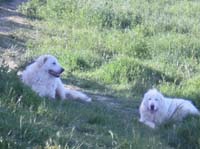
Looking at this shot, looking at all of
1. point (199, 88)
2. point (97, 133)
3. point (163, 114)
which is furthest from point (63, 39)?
point (97, 133)

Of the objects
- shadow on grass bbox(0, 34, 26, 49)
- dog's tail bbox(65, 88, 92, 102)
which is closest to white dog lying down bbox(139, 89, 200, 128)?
dog's tail bbox(65, 88, 92, 102)

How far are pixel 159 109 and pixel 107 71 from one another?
3162 millimetres

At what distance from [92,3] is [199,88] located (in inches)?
336

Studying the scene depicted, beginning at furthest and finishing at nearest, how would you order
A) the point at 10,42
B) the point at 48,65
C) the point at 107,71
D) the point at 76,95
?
1. the point at 10,42
2. the point at 107,71
3. the point at 76,95
4. the point at 48,65

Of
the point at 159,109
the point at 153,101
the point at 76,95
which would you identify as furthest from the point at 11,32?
the point at 153,101

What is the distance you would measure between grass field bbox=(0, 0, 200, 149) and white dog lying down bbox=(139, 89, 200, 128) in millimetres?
268

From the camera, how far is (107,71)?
1448cm

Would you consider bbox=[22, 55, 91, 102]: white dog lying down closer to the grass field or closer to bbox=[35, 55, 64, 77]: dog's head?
bbox=[35, 55, 64, 77]: dog's head

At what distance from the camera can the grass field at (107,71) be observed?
24.0 ft

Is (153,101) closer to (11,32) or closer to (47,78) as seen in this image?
(47,78)

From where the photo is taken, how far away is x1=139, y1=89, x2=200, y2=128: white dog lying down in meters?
11.3

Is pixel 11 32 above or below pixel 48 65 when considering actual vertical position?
below

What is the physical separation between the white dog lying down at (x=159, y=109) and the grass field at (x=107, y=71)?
27 centimetres

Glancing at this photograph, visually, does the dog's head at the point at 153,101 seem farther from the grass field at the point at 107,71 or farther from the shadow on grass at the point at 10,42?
the shadow on grass at the point at 10,42
